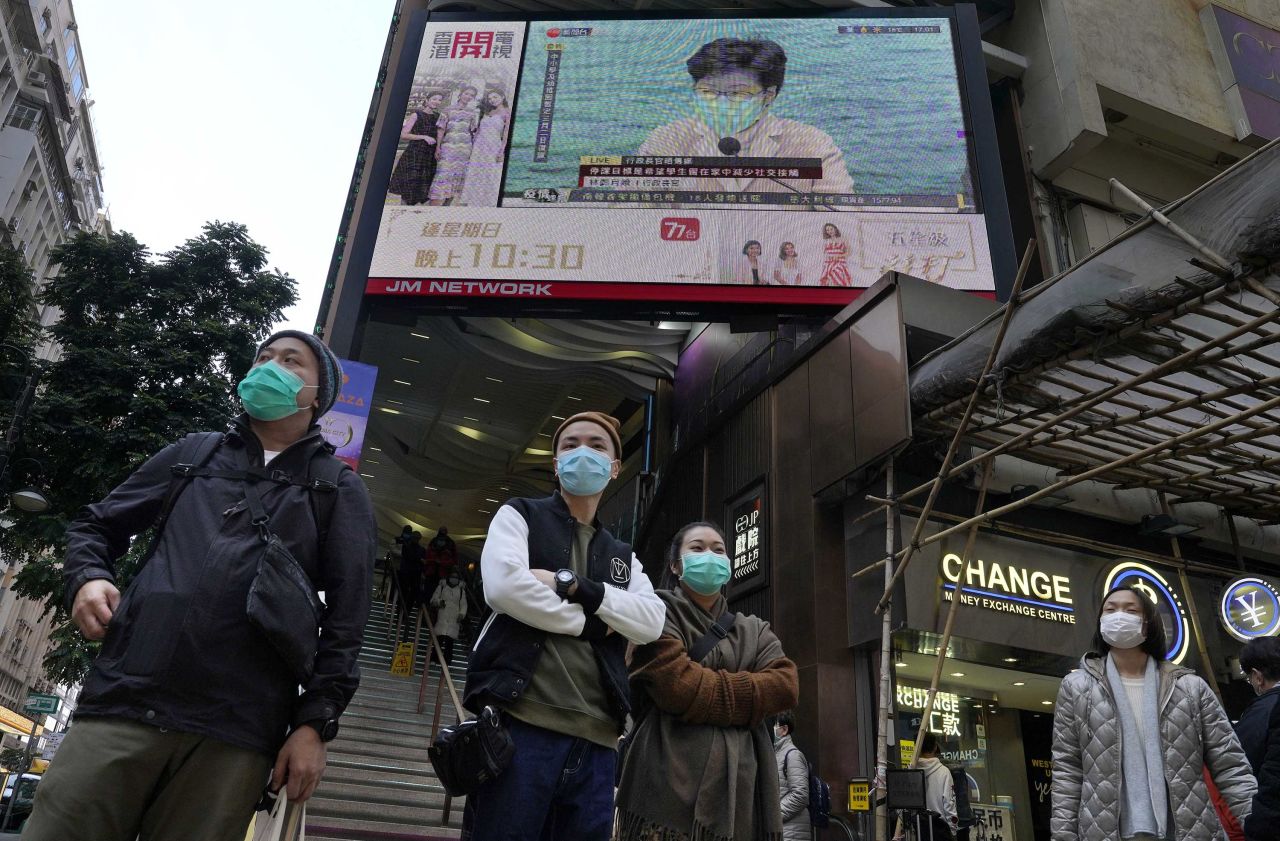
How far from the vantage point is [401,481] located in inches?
934

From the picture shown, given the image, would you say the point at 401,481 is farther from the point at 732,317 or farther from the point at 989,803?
the point at 989,803

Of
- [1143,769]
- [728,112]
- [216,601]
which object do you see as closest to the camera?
[216,601]

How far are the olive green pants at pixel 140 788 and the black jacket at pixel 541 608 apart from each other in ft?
2.04

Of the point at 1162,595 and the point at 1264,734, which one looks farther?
the point at 1162,595

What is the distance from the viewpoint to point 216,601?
167cm

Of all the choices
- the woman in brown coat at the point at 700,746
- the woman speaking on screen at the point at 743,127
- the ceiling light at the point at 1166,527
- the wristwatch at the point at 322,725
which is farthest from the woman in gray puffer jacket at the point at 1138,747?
the woman speaking on screen at the point at 743,127

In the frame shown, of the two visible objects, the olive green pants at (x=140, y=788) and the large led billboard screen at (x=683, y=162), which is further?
the large led billboard screen at (x=683, y=162)

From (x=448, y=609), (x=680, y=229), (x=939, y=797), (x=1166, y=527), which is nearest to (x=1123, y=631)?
(x=939, y=797)

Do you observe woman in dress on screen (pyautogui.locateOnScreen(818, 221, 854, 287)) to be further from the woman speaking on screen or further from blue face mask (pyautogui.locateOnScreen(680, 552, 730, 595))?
blue face mask (pyautogui.locateOnScreen(680, 552, 730, 595))

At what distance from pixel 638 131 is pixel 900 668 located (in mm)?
7944

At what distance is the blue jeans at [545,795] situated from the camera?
1.97 m

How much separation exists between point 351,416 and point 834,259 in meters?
6.08

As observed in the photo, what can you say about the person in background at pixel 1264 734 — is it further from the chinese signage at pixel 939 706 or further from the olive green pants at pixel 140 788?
the chinese signage at pixel 939 706

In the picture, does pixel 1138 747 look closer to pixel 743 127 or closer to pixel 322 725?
pixel 322 725
